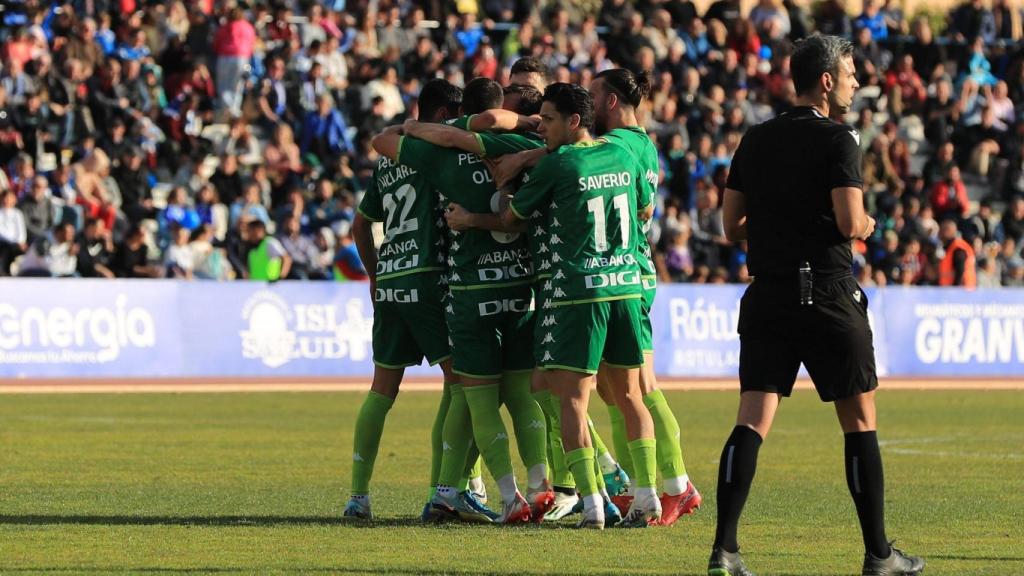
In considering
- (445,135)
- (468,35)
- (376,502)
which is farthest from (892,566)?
(468,35)

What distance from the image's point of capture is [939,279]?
30688 mm

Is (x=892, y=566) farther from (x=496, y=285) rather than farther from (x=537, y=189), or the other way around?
(x=496, y=285)

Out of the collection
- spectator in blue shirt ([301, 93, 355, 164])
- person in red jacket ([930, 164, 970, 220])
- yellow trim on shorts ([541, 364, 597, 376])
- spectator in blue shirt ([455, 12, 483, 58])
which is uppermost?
spectator in blue shirt ([455, 12, 483, 58])

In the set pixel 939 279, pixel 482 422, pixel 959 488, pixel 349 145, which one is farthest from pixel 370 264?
pixel 939 279

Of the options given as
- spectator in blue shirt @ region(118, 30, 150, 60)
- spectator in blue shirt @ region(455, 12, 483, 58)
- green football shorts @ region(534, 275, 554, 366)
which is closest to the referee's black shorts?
green football shorts @ region(534, 275, 554, 366)

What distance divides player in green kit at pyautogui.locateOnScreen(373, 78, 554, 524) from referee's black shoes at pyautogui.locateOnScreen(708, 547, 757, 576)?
94.1 inches

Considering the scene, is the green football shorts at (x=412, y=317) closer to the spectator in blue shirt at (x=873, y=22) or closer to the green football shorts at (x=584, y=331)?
the green football shorts at (x=584, y=331)

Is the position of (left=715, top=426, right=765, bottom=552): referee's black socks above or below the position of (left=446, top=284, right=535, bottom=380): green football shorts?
below

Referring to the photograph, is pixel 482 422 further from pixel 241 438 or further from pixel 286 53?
pixel 286 53

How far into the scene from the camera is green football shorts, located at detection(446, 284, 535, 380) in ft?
→ 32.9

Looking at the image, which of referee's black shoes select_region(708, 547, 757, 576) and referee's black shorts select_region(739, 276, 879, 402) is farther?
referee's black shorts select_region(739, 276, 879, 402)

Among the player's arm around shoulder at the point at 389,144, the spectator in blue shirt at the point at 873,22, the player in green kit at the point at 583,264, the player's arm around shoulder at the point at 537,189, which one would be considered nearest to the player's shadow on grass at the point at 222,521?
the player in green kit at the point at 583,264

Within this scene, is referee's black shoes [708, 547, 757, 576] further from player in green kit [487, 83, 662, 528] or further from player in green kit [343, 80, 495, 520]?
player in green kit [343, 80, 495, 520]

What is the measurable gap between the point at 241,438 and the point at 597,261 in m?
7.54
